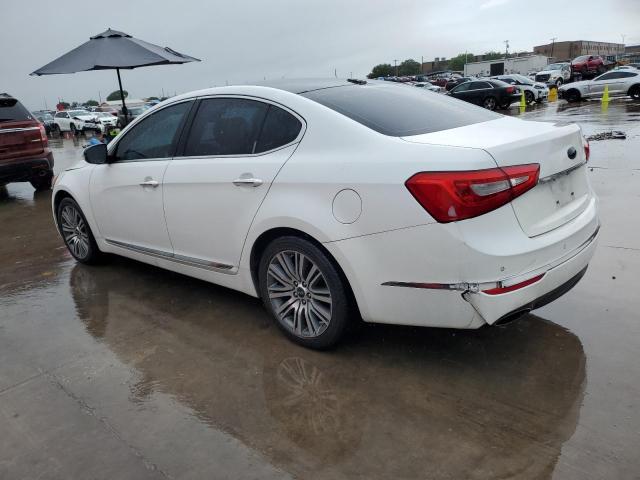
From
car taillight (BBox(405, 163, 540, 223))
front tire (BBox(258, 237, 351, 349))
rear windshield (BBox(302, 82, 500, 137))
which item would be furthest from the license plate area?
front tire (BBox(258, 237, 351, 349))

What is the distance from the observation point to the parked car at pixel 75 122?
103ft

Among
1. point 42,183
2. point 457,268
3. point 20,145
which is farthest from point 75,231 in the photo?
point 42,183

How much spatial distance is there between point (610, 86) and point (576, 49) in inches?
4457

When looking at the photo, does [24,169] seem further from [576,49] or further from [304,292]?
[576,49]

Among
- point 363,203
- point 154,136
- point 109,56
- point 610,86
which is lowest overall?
point 610,86

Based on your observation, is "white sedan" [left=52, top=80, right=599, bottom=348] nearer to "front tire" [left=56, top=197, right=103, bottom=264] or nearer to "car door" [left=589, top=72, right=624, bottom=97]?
"front tire" [left=56, top=197, right=103, bottom=264]

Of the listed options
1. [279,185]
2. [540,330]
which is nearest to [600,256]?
[540,330]

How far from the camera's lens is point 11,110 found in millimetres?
9234

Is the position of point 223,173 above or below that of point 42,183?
above

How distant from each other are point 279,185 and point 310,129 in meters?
0.38

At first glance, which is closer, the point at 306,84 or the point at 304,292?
the point at 304,292

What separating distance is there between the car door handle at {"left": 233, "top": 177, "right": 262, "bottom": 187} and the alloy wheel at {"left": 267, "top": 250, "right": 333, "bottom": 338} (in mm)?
454

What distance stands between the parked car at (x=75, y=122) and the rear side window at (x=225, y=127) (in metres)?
29.3

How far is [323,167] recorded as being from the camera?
3.05 m
